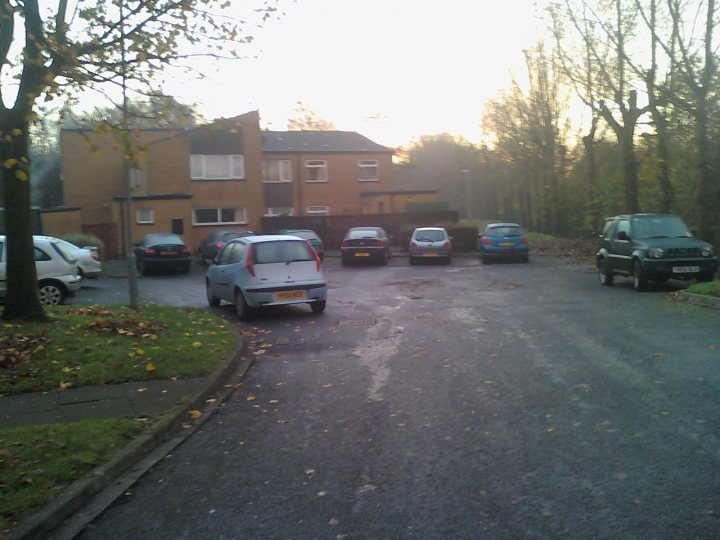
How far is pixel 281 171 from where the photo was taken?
4756 cm

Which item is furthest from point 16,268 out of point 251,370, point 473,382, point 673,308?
point 673,308

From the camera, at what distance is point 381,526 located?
461 centimetres

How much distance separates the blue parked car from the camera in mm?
29391

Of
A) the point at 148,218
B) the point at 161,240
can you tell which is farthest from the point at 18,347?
the point at 148,218

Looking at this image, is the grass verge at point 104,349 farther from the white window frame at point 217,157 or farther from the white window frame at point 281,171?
the white window frame at point 281,171

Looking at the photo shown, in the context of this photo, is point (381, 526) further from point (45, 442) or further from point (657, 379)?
point (657, 379)

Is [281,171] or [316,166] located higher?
[316,166]

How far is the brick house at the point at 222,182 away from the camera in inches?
1555

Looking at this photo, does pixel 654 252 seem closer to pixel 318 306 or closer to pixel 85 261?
pixel 318 306

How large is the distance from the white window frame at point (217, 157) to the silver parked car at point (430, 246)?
52.3 feet

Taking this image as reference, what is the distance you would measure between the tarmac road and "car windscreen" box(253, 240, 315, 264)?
2.52 m

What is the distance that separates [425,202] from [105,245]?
61.6 ft

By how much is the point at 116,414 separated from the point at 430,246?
23.3 meters

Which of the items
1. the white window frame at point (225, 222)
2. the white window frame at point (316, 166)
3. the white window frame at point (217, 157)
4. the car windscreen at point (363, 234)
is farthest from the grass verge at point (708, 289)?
the white window frame at point (316, 166)
